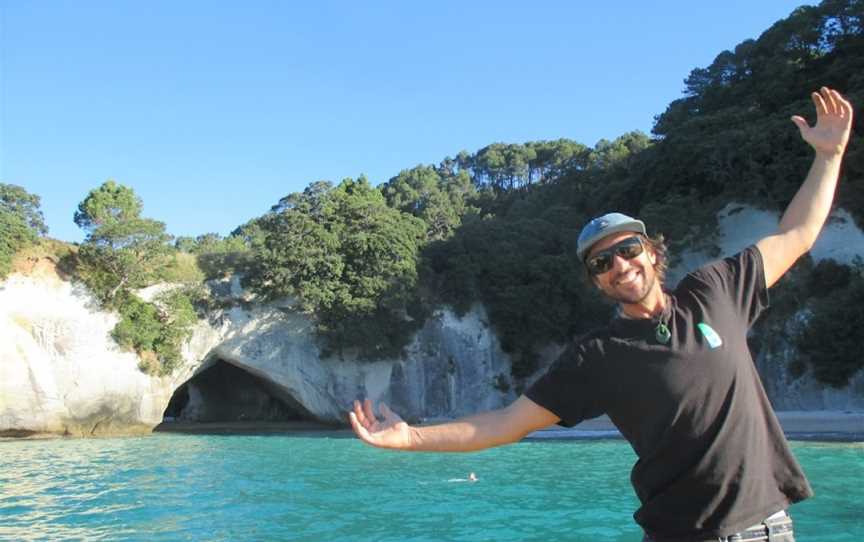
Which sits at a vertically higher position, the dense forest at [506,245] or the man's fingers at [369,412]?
the dense forest at [506,245]

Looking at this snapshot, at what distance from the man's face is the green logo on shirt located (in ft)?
0.64

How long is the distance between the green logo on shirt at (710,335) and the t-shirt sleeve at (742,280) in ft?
0.60

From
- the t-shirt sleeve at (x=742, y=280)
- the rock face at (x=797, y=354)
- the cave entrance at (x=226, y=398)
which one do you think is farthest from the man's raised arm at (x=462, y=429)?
the cave entrance at (x=226, y=398)

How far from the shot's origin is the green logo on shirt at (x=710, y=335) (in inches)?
77.5

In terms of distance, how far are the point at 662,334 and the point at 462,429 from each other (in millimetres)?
657

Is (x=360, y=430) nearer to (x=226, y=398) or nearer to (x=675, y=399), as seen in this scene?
(x=675, y=399)

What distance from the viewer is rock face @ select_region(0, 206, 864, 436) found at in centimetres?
2395

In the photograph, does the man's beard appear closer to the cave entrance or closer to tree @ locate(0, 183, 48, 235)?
tree @ locate(0, 183, 48, 235)

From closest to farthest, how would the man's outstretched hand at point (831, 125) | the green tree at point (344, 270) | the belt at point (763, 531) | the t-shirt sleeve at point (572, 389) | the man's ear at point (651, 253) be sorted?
the belt at point (763, 531), the t-shirt sleeve at point (572, 389), the man's ear at point (651, 253), the man's outstretched hand at point (831, 125), the green tree at point (344, 270)

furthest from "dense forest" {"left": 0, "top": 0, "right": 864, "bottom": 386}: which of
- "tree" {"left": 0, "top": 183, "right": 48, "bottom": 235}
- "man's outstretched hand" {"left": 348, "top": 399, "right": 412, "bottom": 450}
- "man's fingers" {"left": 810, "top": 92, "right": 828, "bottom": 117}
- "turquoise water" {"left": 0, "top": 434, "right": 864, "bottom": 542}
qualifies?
"man's outstretched hand" {"left": 348, "top": 399, "right": 412, "bottom": 450}

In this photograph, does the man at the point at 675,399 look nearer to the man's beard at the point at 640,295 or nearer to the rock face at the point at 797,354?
the man's beard at the point at 640,295

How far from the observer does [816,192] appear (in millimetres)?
2371

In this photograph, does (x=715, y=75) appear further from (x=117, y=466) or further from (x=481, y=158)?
(x=117, y=466)

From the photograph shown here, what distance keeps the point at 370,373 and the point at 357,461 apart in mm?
13200
